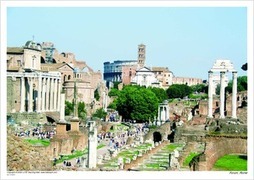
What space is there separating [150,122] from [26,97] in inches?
377

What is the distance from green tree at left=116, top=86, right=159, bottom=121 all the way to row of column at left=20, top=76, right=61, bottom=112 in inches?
235

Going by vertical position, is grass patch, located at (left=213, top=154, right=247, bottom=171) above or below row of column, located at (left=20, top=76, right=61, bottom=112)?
below

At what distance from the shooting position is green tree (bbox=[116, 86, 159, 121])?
45.1 meters

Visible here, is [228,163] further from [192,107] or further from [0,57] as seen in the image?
[192,107]

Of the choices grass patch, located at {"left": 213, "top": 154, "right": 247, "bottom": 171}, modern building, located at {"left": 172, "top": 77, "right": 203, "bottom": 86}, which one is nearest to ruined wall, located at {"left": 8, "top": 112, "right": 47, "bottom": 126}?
grass patch, located at {"left": 213, "top": 154, "right": 247, "bottom": 171}

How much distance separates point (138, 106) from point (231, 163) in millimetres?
29361

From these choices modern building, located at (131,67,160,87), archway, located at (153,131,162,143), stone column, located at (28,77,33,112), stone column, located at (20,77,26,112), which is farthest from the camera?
modern building, located at (131,67,160,87)

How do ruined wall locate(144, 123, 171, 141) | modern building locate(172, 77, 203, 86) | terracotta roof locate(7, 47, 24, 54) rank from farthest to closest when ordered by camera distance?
modern building locate(172, 77, 203, 86) → terracotta roof locate(7, 47, 24, 54) → ruined wall locate(144, 123, 171, 141)

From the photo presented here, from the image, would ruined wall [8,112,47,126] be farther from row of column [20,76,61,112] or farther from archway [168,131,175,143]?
archway [168,131,175,143]

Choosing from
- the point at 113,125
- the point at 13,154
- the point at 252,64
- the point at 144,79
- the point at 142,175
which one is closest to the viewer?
the point at 13,154

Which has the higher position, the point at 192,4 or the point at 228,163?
the point at 192,4

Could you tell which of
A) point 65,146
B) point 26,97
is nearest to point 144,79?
point 26,97

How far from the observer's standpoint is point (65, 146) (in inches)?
939

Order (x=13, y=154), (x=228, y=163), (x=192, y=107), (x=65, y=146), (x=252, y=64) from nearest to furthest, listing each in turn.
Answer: (x=13, y=154)
(x=252, y=64)
(x=228, y=163)
(x=65, y=146)
(x=192, y=107)
